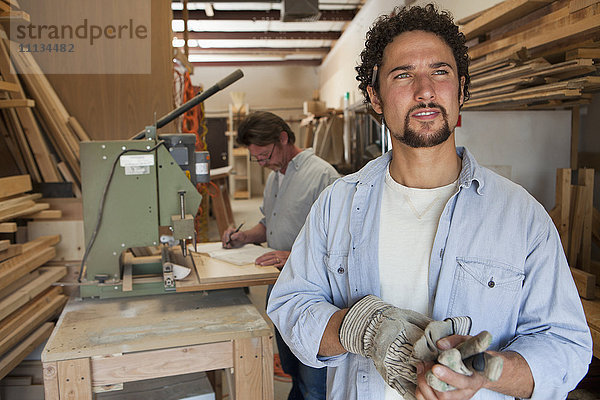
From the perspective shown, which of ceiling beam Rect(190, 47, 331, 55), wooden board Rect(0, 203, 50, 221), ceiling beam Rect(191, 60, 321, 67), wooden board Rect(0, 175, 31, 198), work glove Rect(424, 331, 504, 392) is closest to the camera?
work glove Rect(424, 331, 504, 392)

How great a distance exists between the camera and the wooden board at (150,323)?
1606 mm

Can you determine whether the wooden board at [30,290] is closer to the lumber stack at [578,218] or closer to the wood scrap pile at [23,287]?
the wood scrap pile at [23,287]

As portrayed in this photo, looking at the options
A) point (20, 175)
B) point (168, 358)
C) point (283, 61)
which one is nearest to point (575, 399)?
point (168, 358)

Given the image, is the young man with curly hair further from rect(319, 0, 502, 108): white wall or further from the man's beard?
rect(319, 0, 502, 108): white wall

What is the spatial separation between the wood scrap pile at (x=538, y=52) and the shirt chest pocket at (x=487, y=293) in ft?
2.77

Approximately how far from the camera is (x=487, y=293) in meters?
1.09

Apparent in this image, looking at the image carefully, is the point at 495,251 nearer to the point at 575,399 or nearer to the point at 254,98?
the point at 575,399

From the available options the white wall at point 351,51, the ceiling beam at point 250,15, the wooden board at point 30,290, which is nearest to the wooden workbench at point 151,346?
the wooden board at point 30,290

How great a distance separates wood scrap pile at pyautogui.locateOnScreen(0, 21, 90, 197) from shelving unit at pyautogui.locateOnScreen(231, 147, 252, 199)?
823 centimetres

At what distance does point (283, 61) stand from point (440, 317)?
10906 mm

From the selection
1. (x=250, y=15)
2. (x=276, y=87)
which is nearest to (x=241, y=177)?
(x=276, y=87)

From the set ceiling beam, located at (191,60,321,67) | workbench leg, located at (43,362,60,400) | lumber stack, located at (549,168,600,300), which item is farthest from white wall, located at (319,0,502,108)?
workbench leg, located at (43,362,60,400)

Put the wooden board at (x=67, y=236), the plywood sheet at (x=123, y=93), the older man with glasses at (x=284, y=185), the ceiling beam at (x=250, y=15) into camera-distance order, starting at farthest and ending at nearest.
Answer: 1. the ceiling beam at (x=250, y=15)
2. the plywood sheet at (x=123, y=93)
3. the wooden board at (x=67, y=236)
4. the older man with glasses at (x=284, y=185)

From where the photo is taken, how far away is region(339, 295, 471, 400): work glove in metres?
0.97
